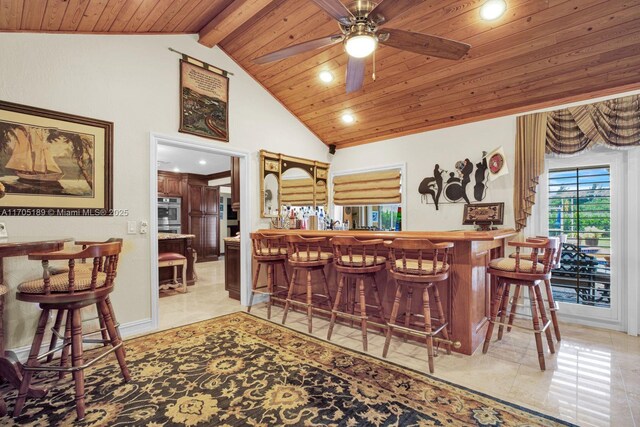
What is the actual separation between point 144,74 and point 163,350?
279 cm

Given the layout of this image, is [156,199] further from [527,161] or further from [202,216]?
[202,216]

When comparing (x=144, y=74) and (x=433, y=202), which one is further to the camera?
(x=433, y=202)

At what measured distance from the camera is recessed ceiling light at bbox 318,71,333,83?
3.81m

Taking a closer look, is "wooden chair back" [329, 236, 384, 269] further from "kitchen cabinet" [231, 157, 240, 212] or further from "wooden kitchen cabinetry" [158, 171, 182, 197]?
"wooden kitchen cabinetry" [158, 171, 182, 197]

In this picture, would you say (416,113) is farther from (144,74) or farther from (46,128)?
(46,128)

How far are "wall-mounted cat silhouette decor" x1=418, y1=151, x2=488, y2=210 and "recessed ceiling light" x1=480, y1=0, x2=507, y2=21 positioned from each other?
5.44 feet

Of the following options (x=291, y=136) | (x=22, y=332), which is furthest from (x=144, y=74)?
(x=22, y=332)

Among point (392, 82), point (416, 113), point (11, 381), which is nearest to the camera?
point (11, 381)

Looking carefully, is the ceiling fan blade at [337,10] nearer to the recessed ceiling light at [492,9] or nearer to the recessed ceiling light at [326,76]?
the recessed ceiling light at [492,9]

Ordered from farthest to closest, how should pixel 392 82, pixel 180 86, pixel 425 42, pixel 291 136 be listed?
1. pixel 291 136
2. pixel 392 82
3. pixel 180 86
4. pixel 425 42

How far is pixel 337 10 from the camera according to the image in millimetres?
1969

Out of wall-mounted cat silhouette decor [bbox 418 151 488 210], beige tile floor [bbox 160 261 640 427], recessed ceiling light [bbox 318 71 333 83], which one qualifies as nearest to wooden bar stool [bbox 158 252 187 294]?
beige tile floor [bbox 160 261 640 427]

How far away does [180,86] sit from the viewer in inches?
138

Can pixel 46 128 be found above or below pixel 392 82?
below
